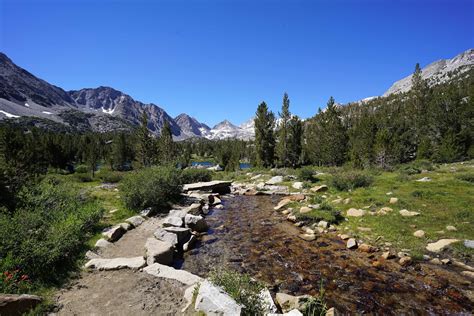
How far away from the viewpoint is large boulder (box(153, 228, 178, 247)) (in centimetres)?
1166

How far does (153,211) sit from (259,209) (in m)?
9.22

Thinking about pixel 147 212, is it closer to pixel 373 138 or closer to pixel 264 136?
pixel 264 136

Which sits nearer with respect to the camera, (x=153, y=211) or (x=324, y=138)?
(x=153, y=211)

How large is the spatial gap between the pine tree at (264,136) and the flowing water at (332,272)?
1590 inches

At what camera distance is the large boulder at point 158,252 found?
962cm

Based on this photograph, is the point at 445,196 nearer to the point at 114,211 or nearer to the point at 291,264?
the point at 291,264

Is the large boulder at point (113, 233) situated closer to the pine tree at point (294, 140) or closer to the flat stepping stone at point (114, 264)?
the flat stepping stone at point (114, 264)

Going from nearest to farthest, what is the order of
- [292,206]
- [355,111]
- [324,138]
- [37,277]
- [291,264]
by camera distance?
[37,277] → [291,264] → [292,206] → [324,138] → [355,111]

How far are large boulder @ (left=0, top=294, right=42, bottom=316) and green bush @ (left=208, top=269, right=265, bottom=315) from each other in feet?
15.2

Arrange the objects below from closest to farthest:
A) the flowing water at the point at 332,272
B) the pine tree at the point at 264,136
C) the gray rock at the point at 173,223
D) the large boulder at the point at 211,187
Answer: the flowing water at the point at 332,272 < the gray rock at the point at 173,223 < the large boulder at the point at 211,187 < the pine tree at the point at 264,136

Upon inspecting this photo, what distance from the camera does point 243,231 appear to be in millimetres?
15070

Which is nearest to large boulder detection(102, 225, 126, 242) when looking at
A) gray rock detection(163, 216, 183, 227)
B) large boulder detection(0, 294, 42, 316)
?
gray rock detection(163, 216, 183, 227)

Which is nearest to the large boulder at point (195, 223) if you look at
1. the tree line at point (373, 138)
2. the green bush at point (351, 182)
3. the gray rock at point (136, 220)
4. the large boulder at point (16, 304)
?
the gray rock at point (136, 220)

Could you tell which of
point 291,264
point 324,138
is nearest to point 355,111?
point 324,138
